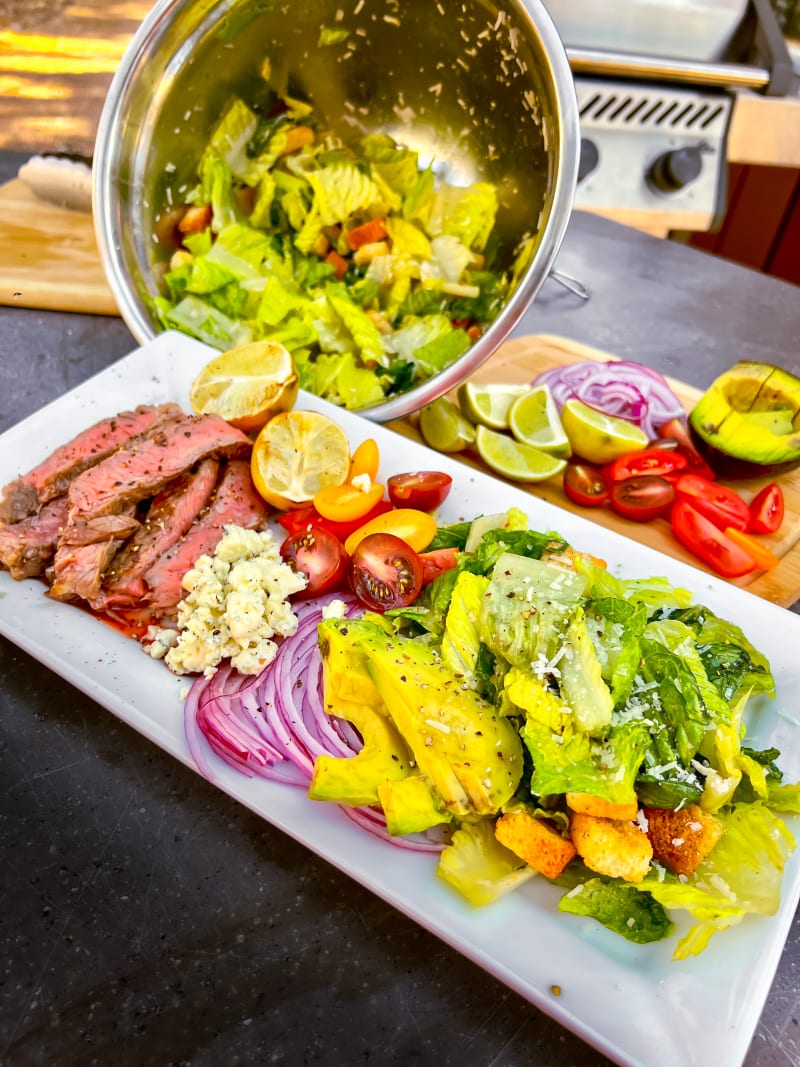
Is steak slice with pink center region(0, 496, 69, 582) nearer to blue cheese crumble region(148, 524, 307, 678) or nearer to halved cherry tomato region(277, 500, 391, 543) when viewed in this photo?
blue cheese crumble region(148, 524, 307, 678)

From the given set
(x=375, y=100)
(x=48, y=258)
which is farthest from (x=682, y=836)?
(x=48, y=258)

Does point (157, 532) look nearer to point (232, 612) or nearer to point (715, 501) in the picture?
point (232, 612)

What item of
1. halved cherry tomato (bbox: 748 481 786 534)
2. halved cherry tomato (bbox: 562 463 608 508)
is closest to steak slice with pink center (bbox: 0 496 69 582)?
halved cherry tomato (bbox: 562 463 608 508)

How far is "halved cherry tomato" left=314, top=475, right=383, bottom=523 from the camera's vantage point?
2008 millimetres

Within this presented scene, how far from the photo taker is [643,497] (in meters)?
2.33

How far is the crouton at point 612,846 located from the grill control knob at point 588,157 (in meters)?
2.87

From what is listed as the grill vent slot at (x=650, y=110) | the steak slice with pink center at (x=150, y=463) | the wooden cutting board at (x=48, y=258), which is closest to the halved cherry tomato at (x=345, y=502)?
the steak slice with pink center at (x=150, y=463)

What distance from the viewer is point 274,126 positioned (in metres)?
2.78

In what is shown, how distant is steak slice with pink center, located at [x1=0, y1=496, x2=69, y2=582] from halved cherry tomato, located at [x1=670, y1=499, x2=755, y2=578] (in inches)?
66.4

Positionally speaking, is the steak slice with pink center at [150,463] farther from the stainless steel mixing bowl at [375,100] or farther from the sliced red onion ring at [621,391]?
the sliced red onion ring at [621,391]

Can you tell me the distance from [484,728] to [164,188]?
2.06 metres

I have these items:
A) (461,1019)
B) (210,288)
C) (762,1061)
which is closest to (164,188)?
(210,288)

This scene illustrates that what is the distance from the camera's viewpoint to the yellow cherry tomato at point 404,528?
76.8 inches

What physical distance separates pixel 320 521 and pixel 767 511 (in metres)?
1.33
